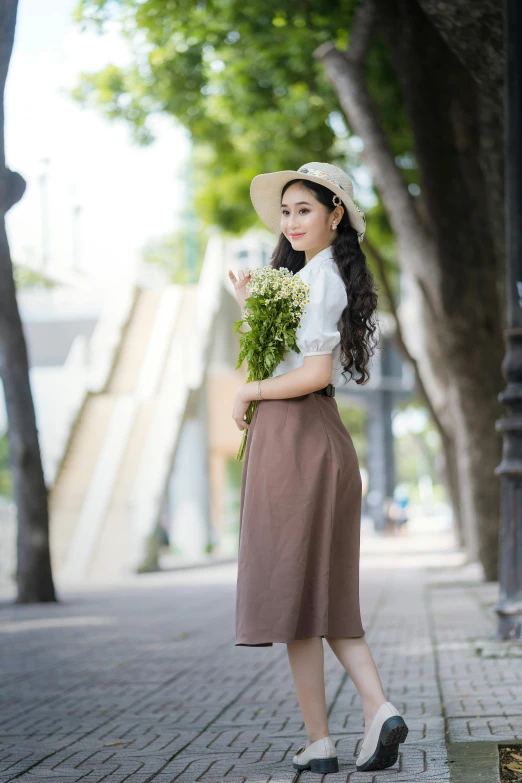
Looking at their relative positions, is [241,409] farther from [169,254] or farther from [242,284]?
[169,254]

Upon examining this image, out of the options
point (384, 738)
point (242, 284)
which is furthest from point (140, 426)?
point (384, 738)

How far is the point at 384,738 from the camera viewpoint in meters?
4.06

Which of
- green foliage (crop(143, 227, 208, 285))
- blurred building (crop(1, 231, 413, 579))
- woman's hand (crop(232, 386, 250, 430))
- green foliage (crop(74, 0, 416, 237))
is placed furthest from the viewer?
green foliage (crop(143, 227, 208, 285))

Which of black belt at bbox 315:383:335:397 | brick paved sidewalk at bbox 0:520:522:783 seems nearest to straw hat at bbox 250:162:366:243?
black belt at bbox 315:383:335:397

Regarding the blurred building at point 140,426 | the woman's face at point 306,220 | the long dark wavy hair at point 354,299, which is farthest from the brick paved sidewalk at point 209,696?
the blurred building at point 140,426

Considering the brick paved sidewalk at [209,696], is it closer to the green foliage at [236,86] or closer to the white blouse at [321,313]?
the white blouse at [321,313]

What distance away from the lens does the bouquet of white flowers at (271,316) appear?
4.21 m

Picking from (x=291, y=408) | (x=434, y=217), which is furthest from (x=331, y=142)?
(x=291, y=408)

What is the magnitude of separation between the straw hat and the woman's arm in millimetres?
568

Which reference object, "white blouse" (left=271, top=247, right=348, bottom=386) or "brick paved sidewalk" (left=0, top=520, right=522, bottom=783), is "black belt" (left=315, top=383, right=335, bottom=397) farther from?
"brick paved sidewalk" (left=0, top=520, right=522, bottom=783)

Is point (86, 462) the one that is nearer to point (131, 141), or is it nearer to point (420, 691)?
point (131, 141)

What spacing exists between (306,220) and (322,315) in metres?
0.42

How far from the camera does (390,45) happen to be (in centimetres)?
1195

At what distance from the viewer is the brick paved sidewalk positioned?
14.9ft
